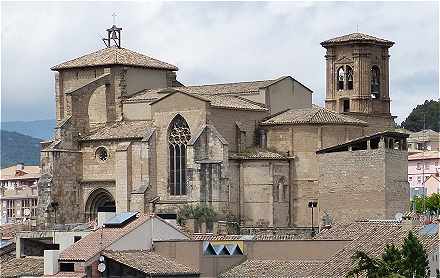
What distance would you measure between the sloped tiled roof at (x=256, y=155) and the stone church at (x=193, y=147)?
5 centimetres

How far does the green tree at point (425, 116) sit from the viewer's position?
169988 millimetres

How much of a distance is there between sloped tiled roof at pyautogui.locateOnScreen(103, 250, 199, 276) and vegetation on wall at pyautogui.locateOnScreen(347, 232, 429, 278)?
20.8 ft

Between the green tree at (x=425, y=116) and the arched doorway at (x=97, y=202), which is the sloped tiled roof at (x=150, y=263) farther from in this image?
the green tree at (x=425, y=116)

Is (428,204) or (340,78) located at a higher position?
(340,78)

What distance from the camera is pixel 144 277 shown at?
55.9 meters

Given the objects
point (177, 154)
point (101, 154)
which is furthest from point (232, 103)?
point (101, 154)

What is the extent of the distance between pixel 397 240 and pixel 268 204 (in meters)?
23.4

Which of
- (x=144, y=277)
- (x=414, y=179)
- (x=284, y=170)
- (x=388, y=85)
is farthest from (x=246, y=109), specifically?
(x=414, y=179)

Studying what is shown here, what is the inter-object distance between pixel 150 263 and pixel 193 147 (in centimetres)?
2364

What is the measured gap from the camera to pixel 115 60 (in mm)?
88188

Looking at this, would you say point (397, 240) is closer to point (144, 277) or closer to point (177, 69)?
point (144, 277)

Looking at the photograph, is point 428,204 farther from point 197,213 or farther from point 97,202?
point 197,213

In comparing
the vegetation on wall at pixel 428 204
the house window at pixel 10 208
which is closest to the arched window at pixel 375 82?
the vegetation on wall at pixel 428 204

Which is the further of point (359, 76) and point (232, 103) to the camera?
point (359, 76)
